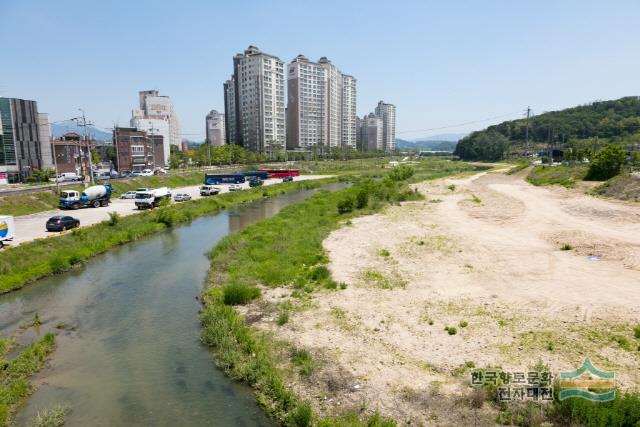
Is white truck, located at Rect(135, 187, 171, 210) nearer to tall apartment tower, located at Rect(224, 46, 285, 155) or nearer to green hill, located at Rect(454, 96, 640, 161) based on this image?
tall apartment tower, located at Rect(224, 46, 285, 155)

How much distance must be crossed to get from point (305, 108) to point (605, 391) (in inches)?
7317

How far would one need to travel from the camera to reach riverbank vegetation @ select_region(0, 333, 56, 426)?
511 inches

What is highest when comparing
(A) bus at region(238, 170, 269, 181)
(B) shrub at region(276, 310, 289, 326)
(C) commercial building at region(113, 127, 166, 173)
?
(C) commercial building at region(113, 127, 166, 173)

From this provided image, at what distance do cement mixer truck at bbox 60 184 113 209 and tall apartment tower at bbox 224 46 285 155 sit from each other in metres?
111

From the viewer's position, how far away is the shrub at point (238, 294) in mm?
21219

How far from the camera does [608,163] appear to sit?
59.8 meters

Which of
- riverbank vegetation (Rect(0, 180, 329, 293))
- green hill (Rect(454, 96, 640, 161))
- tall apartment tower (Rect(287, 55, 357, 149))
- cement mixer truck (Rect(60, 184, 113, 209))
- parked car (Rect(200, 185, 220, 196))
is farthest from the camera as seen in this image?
tall apartment tower (Rect(287, 55, 357, 149))

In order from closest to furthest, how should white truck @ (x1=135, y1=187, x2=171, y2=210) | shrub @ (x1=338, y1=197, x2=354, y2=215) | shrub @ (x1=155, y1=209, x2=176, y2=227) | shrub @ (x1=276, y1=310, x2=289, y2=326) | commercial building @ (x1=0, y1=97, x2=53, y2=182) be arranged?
1. shrub @ (x1=276, y1=310, x2=289, y2=326)
2. shrub @ (x1=155, y1=209, x2=176, y2=227)
3. white truck @ (x1=135, y1=187, x2=171, y2=210)
4. shrub @ (x1=338, y1=197, x2=354, y2=215)
5. commercial building @ (x1=0, y1=97, x2=53, y2=182)

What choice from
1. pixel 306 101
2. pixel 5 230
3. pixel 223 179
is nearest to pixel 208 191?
pixel 223 179

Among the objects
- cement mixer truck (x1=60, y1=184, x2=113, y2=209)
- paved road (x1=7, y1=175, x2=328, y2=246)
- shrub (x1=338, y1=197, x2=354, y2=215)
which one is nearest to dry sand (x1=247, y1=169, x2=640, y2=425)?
shrub (x1=338, y1=197, x2=354, y2=215)

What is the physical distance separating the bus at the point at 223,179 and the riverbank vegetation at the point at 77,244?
30.0 metres

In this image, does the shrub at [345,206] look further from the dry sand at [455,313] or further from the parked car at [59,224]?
the parked car at [59,224]

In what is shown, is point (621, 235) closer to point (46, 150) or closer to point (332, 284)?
point (332, 284)

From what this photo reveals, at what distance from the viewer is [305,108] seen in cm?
18888
